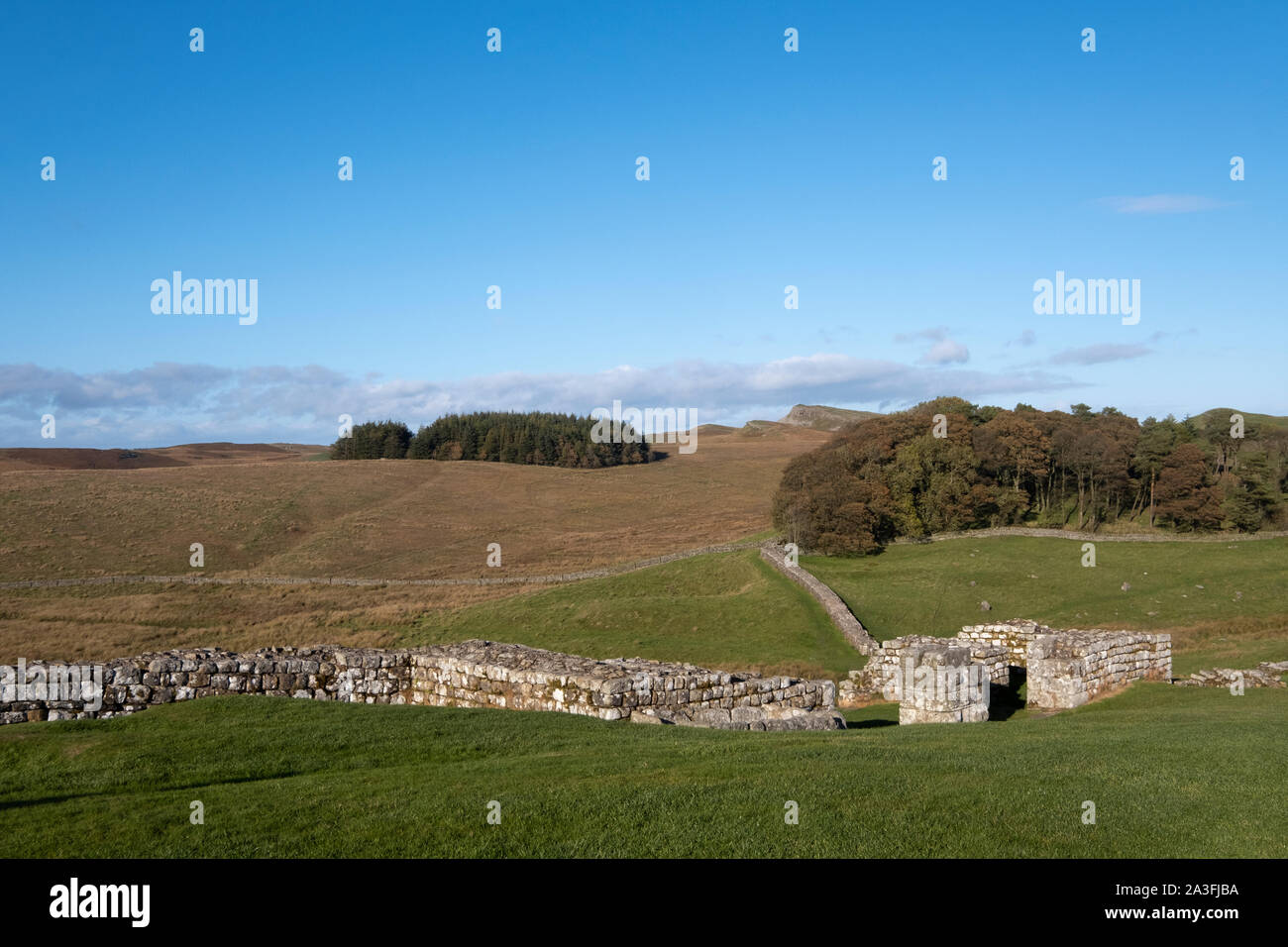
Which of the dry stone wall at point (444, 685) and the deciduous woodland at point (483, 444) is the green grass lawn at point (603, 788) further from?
the deciduous woodland at point (483, 444)

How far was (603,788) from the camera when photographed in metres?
8.62

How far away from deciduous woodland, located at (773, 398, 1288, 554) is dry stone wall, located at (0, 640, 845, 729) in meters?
37.0

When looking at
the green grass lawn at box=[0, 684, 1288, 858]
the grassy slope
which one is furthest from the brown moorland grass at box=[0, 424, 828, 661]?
the green grass lawn at box=[0, 684, 1288, 858]

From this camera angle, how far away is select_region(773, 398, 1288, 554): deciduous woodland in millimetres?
53562

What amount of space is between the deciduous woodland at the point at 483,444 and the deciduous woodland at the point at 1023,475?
69333mm

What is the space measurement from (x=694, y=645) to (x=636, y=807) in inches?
1162

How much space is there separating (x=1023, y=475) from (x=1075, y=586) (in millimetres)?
20634

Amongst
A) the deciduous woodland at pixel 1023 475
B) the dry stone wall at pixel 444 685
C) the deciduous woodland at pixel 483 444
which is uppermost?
the deciduous woodland at pixel 483 444

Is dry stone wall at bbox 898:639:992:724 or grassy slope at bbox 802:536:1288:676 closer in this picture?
dry stone wall at bbox 898:639:992:724

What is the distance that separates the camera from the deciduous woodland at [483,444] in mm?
128625

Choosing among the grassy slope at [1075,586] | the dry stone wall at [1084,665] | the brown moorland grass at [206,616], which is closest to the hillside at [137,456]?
the brown moorland grass at [206,616]

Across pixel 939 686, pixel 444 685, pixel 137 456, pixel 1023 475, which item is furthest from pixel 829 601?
pixel 137 456

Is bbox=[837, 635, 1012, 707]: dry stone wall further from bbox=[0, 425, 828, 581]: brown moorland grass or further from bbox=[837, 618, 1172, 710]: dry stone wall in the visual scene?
bbox=[0, 425, 828, 581]: brown moorland grass
